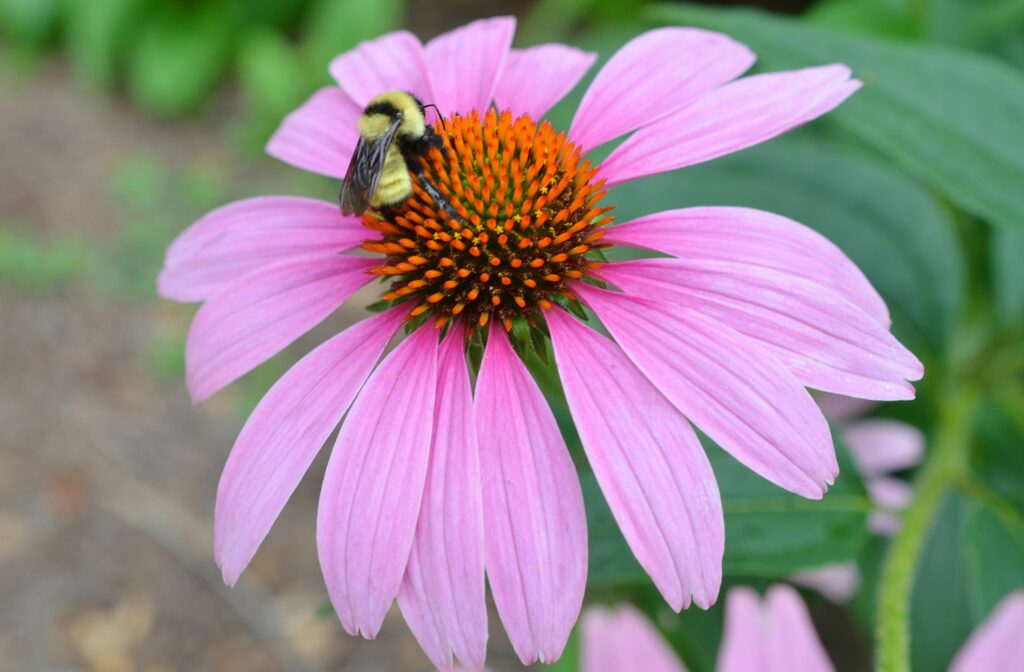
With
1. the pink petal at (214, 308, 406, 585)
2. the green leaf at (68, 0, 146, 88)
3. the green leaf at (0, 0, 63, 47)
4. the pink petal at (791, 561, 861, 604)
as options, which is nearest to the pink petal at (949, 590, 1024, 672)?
the pink petal at (791, 561, 861, 604)

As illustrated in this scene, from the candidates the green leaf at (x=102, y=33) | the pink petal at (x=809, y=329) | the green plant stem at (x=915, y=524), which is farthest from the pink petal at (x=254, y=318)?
the green leaf at (x=102, y=33)

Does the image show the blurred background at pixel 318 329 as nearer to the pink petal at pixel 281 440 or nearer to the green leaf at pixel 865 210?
the green leaf at pixel 865 210

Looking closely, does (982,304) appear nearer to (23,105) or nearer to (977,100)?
(977,100)

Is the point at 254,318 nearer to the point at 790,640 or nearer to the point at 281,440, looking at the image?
the point at 281,440

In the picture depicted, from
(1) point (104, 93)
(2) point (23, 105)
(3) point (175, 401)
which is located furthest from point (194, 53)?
A: (3) point (175, 401)

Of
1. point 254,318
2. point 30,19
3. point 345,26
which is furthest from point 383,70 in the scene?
point 30,19

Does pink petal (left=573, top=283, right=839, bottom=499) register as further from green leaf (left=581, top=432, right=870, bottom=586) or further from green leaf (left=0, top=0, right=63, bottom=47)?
green leaf (left=0, top=0, right=63, bottom=47)
